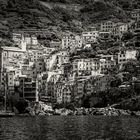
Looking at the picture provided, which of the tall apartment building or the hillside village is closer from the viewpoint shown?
the hillside village

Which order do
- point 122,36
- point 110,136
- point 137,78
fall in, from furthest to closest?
point 122,36 < point 137,78 < point 110,136

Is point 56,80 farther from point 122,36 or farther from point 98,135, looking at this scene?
point 98,135

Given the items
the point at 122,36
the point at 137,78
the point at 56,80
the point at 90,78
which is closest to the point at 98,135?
the point at 137,78

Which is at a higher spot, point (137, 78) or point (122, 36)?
point (122, 36)

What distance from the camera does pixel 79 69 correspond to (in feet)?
539

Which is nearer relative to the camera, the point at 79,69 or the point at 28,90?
the point at 28,90

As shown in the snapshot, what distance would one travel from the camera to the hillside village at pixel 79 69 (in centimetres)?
14112

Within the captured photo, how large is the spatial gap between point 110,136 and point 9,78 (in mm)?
95869

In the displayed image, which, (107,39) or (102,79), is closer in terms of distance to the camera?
(102,79)

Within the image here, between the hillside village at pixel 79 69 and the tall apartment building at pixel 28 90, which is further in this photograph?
the tall apartment building at pixel 28 90

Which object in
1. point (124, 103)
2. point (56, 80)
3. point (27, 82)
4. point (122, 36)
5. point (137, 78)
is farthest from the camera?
point (122, 36)

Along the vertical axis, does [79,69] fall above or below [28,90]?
above

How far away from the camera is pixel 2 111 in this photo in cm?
Answer: 13175

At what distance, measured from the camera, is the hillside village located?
141 metres
